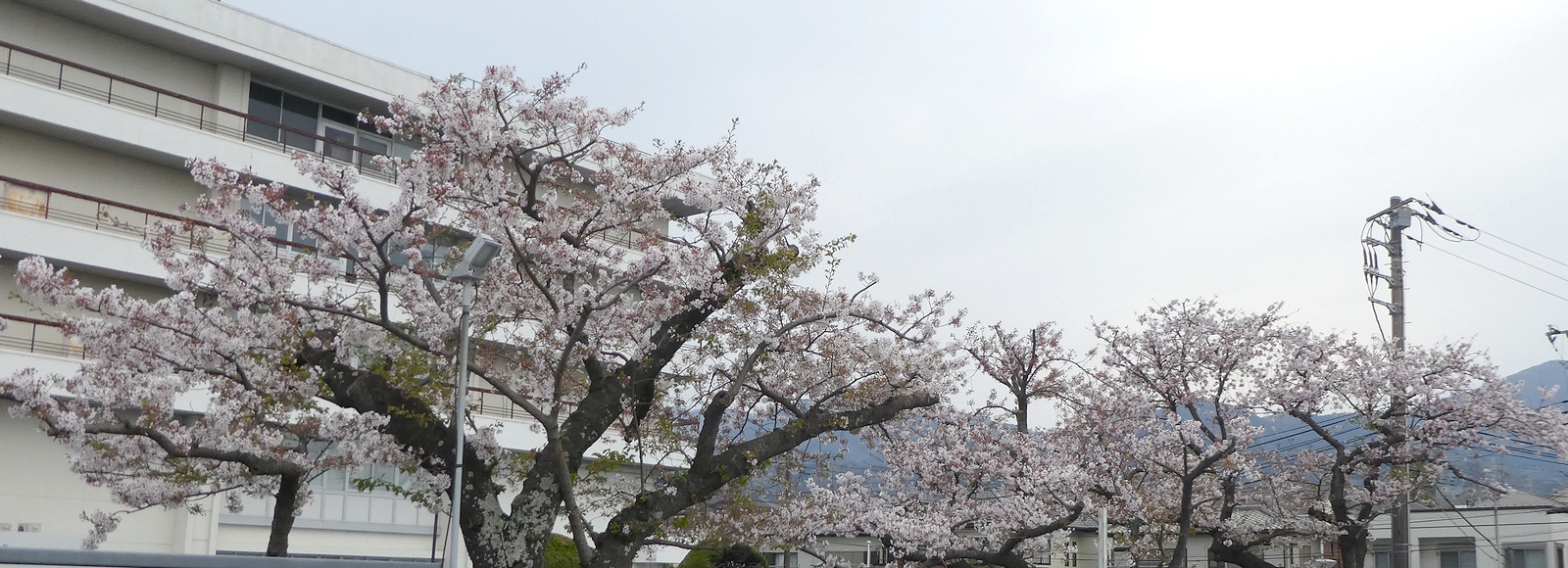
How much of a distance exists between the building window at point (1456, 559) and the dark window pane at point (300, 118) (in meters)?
33.8

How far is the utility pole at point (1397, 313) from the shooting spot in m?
20.6

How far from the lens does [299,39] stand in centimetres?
2753

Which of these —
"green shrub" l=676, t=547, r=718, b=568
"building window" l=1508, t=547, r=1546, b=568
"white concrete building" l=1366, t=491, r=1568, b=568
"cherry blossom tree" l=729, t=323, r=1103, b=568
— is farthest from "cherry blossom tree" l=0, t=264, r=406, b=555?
"building window" l=1508, t=547, r=1546, b=568

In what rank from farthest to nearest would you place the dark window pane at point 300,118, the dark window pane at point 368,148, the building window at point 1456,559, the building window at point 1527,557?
the building window at point 1456,559 → the building window at point 1527,557 → the dark window pane at point 368,148 → the dark window pane at point 300,118

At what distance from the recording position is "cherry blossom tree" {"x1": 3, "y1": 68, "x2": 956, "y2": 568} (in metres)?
13.8

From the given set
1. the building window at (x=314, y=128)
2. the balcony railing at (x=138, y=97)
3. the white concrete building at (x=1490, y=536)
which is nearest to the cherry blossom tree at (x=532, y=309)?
the balcony railing at (x=138, y=97)

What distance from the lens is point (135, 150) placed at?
25.1 metres

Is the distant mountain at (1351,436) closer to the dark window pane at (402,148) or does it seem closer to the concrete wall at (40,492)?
the dark window pane at (402,148)

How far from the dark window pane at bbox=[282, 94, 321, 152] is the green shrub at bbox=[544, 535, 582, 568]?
35.0 ft

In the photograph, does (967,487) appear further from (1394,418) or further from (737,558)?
(1394,418)

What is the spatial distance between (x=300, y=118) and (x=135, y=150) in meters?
4.10

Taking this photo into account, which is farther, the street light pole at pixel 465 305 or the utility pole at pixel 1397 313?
the utility pole at pixel 1397 313

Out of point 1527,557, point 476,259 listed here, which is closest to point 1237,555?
point 476,259

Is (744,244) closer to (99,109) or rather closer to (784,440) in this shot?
(784,440)
